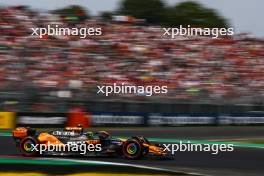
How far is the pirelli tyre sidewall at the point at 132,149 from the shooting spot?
9.39 meters

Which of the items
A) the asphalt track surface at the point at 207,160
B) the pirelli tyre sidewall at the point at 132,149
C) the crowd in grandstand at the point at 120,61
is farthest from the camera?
the crowd in grandstand at the point at 120,61

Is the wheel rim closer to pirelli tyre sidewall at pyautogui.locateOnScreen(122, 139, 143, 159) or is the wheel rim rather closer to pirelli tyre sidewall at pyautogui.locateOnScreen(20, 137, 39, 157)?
pirelli tyre sidewall at pyautogui.locateOnScreen(122, 139, 143, 159)

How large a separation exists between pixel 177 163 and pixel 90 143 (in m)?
1.60

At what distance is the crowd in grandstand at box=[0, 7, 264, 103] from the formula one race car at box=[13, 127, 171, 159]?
6.66 m

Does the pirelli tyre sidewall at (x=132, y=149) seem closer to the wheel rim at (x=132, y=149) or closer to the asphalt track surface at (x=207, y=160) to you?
the wheel rim at (x=132, y=149)

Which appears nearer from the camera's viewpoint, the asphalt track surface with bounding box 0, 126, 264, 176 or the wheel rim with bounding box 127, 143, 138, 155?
the asphalt track surface with bounding box 0, 126, 264, 176

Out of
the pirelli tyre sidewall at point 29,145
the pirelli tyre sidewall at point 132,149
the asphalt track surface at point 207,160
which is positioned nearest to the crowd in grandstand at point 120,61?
the asphalt track surface at point 207,160

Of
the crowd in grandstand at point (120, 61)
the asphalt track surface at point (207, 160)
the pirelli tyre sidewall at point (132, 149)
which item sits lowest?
the asphalt track surface at point (207, 160)

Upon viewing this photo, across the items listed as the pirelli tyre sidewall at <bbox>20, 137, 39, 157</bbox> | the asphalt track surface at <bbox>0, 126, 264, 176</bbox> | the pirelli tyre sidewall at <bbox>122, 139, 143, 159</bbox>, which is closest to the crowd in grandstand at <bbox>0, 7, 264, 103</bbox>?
the asphalt track surface at <bbox>0, 126, 264, 176</bbox>

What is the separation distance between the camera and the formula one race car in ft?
31.0

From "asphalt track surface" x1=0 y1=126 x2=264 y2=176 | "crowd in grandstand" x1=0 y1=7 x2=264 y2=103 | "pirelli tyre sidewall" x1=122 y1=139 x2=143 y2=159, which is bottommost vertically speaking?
"asphalt track surface" x1=0 y1=126 x2=264 y2=176

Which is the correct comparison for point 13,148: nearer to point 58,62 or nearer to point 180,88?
point 58,62

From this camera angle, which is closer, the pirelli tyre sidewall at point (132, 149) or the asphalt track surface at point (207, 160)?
the asphalt track surface at point (207, 160)

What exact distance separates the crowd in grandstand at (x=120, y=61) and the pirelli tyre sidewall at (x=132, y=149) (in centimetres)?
715
